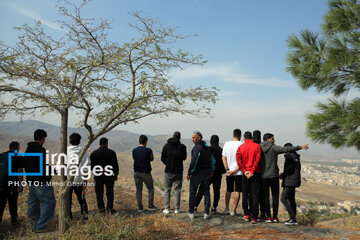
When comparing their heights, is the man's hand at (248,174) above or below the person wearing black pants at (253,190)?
above

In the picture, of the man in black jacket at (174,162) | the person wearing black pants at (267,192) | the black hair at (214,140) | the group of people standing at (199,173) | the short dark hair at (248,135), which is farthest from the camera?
the black hair at (214,140)

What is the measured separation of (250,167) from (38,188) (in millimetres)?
4573

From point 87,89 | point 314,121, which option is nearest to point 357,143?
point 314,121

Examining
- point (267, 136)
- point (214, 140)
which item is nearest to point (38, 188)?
Result: point (214, 140)

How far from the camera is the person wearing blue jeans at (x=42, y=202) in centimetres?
527

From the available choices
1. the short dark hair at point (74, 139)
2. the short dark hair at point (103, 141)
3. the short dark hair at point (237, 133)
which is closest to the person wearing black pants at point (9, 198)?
the short dark hair at point (74, 139)

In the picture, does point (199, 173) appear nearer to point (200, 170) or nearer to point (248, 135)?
point (200, 170)

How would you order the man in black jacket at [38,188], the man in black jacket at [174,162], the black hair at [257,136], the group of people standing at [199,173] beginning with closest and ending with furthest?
the man in black jacket at [38,188] < the group of people standing at [199,173] < the black hair at [257,136] < the man in black jacket at [174,162]

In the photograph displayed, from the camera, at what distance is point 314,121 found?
7.99 metres

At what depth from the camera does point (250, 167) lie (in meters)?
5.77

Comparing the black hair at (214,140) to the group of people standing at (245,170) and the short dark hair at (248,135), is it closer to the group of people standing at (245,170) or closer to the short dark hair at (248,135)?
the group of people standing at (245,170)

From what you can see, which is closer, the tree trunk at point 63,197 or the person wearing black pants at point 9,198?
the tree trunk at point 63,197

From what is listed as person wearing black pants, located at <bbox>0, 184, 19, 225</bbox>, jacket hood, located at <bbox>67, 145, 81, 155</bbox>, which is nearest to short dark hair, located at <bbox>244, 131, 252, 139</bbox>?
jacket hood, located at <bbox>67, 145, 81, 155</bbox>

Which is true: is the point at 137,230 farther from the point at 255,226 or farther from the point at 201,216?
the point at 255,226
